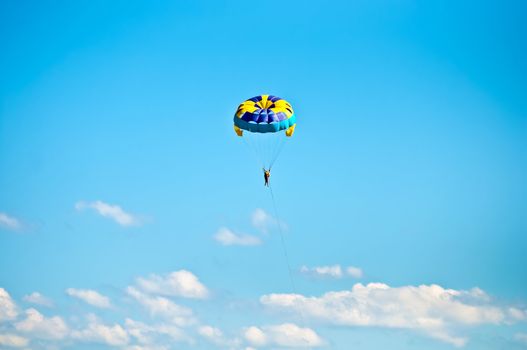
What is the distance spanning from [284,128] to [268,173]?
6.34m

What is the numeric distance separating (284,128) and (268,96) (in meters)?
6.98

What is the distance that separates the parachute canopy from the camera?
117375 mm

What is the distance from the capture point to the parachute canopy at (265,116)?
117375 mm

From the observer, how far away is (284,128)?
390 ft

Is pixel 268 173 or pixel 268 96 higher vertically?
pixel 268 96

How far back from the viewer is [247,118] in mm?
118000

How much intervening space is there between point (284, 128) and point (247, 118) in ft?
16.9

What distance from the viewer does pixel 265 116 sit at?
386 ft

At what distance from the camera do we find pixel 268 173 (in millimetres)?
119062

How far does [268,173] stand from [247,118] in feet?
25.7

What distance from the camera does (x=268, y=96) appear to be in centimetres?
12369
